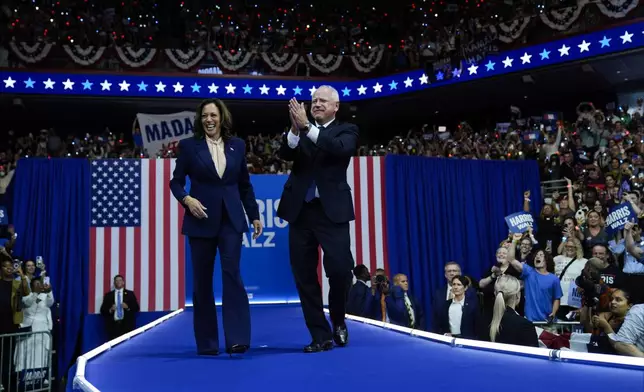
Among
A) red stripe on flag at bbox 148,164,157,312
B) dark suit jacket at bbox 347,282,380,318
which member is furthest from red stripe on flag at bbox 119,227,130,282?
dark suit jacket at bbox 347,282,380,318

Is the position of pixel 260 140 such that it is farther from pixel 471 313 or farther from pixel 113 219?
pixel 471 313

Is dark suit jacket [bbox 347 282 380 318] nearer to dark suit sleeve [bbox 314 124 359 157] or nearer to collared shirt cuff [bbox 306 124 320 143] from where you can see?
dark suit sleeve [bbox 314 124 359 157]

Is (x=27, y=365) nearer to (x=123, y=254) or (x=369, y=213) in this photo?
(x=123, y=254)

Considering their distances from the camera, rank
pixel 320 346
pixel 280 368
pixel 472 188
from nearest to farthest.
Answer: pixel 280 368
pixel 320 346
pixel 472 188

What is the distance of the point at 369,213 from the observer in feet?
29.3

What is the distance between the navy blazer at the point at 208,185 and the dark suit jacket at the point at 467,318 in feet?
9.20

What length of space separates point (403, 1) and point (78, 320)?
40.1 feet

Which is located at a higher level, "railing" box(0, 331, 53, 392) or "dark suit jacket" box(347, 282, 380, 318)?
"dark suit jacket" box(347, 282, 380, 318)

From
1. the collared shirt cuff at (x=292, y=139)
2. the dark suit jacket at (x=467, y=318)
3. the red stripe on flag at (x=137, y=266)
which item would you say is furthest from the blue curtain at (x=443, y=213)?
the collared shirt cuff at (x=292, y=139)

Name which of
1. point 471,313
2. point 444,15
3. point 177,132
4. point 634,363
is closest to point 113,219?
point 177,132

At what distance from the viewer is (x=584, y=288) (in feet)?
15.6

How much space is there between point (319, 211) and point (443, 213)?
254 inches

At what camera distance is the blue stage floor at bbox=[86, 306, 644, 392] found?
197cm

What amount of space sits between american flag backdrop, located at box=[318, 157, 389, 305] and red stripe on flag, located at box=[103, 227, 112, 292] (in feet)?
8.69
